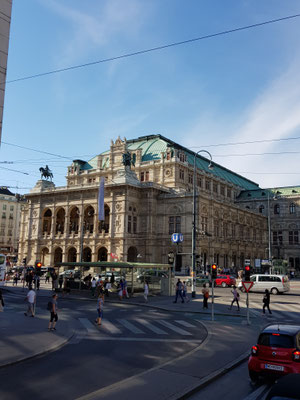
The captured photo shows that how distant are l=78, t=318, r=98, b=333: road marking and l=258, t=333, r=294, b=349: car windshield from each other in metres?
9.95

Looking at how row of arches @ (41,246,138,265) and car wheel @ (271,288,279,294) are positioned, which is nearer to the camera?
car wheel @ (271,288,279,294)

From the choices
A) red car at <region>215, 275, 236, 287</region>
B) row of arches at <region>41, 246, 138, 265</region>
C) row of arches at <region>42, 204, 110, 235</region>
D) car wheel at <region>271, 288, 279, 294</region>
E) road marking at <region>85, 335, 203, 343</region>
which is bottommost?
road marking at <region>85, 335, 203, 343</region>

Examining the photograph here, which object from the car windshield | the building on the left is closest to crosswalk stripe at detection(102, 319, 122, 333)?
the car windshield

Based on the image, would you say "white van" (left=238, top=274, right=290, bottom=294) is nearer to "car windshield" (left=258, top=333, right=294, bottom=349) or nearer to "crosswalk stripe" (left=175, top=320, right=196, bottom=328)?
"crosswalk stripe" (left=175, top=320, right=196, bottom=328)

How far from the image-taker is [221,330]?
1792 cm

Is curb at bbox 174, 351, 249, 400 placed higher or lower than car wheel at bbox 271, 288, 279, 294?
lower

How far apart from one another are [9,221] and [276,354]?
111906mm

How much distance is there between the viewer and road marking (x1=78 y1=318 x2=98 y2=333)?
17578 millimetres

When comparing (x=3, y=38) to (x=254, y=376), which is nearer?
(x=254, y=376)

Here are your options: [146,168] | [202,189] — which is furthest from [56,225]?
[202,189]

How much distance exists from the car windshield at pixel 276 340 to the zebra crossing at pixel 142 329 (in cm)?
620

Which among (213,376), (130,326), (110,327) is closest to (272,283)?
(130,326)

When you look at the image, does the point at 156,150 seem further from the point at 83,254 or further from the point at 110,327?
the point at 110,327

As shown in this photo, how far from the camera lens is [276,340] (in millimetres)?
9484
